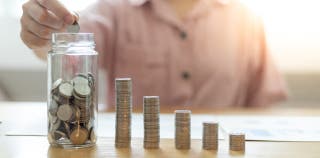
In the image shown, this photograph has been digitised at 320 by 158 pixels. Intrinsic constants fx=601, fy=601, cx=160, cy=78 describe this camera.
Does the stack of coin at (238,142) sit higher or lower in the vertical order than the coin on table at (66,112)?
lower

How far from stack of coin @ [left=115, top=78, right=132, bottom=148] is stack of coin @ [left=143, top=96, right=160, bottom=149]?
0.09 ft

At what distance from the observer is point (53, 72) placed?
95cm

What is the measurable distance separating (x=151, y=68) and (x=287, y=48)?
0.79 metres

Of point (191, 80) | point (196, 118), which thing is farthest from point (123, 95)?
point (191, 80)

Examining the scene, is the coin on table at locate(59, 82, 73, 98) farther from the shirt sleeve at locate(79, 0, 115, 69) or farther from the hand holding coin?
the shirt sleeve at locate(79, 0, 115, 69)

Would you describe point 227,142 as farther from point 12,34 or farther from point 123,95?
point 12,34

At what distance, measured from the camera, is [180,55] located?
172cm

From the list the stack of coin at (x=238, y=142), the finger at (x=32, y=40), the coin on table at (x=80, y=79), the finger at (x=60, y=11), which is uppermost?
the finger at (x=60, y=11)

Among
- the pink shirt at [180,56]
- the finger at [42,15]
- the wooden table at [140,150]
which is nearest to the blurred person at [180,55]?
the pink shirt at [180,56]

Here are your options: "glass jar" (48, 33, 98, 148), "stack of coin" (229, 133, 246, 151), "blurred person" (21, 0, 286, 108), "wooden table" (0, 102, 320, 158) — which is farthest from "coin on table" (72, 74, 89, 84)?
"blurred person" (21, 0, 286, 108)

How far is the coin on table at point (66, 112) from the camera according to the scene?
890mm

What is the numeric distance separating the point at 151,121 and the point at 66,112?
0.13 meters

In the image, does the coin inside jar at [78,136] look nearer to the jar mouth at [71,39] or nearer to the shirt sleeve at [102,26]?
the jar mouth at [71,39]

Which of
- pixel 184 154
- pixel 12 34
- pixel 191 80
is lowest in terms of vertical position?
pixel 184 154
